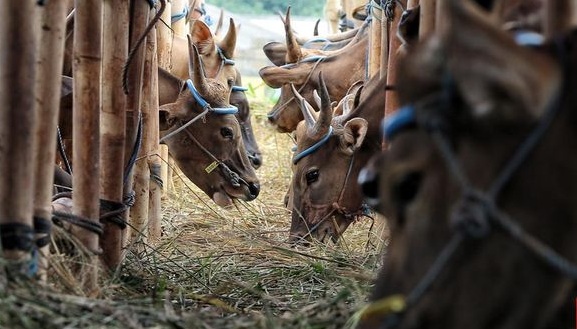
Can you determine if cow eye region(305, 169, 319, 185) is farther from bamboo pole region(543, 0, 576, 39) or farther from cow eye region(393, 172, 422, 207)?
cow eye region(393, 172, 422, 207)

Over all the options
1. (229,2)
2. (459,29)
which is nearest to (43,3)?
(459,29)

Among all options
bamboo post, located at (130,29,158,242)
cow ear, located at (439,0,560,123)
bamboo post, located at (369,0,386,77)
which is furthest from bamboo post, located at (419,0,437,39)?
bamboo post, located at (369,0,386,77)

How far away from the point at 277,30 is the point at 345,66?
54.1 feet

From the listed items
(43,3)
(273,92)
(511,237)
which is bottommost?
(273,92)

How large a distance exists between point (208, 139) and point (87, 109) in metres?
4.23

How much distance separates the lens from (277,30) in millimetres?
27016

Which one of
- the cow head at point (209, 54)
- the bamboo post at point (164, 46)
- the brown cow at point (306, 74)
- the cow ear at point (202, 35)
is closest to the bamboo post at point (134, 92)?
the bamboo post at point (164, 46)

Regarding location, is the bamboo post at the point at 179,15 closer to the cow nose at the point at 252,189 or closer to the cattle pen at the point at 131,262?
the cow nose at the point at 252,189

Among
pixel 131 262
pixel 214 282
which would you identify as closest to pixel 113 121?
pixel 131 262

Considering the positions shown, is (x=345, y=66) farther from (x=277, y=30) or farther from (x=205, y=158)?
(x=277, y=30)

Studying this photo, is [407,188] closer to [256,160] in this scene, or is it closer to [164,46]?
→ [164,46]

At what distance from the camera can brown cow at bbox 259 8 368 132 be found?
34.8 feet

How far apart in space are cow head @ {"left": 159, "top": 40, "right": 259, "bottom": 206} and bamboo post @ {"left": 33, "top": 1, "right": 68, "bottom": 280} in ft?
13.9

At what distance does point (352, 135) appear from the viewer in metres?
7.43
